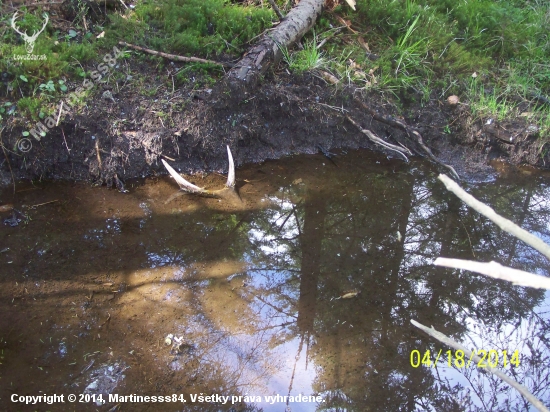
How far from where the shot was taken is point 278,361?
9.08 feet

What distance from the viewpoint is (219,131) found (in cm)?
421

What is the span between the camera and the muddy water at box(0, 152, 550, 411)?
2.61m

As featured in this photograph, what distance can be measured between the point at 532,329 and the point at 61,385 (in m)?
3.21

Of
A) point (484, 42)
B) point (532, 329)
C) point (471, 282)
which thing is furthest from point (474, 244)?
point (484, 42)

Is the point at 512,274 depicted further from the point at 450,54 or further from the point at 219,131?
the point at 450,54

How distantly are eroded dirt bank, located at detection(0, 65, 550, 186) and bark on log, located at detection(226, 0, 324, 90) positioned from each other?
0.51 feet

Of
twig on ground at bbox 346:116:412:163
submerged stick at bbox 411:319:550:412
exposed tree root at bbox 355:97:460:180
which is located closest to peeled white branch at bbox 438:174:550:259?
submerged stick at bbox 411:319:550:412

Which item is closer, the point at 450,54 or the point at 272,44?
the point at 272,44

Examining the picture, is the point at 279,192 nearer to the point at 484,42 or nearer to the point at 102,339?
the point at 102,339

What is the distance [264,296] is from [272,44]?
8.91 ft

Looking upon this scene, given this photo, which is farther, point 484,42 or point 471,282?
point 484,42

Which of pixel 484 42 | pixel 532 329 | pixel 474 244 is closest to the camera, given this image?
pixel 532 329

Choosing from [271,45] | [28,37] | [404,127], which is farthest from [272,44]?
[28,37]
